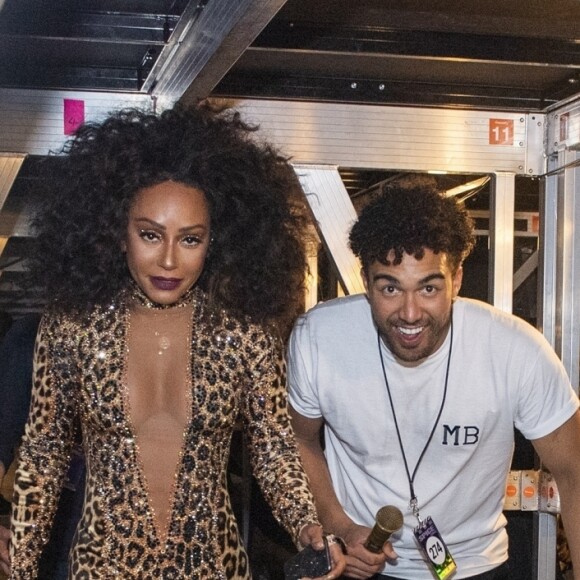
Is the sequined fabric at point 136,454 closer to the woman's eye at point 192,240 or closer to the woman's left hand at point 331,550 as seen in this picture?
the woman's left hand at point 331,550

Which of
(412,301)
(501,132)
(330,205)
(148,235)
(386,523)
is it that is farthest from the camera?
(501,132)

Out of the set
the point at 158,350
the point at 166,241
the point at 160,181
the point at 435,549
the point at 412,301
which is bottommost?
the point at 435,549

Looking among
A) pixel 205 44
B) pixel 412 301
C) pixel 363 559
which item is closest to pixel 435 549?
pixel 363 559

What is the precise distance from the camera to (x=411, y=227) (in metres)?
2.92

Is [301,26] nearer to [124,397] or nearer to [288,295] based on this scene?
[288,295]

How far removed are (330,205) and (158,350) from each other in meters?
1.29

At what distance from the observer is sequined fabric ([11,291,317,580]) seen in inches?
97.2

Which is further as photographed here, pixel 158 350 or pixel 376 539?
pixel 158 350

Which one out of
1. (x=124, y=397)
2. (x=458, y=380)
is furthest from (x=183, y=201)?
(x=458, y=380)

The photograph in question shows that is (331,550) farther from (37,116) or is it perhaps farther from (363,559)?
(37,116)

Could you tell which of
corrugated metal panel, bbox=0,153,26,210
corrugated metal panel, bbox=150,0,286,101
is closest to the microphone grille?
corrugated metal panel, bbox=150,0,286,101

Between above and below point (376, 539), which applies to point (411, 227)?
above

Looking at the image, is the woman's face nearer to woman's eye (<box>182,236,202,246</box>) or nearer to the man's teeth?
woman's eye (<box>182,236,202,246</box>)

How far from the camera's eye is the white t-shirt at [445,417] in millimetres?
2990
